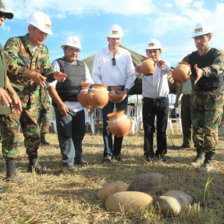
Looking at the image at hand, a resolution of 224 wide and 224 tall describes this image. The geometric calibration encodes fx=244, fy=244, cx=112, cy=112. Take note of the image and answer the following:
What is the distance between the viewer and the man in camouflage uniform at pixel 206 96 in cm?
370

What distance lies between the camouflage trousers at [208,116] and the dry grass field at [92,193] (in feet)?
1.56

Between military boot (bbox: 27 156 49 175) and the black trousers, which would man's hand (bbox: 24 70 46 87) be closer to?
military boot (bbox: 27 156 49 175)

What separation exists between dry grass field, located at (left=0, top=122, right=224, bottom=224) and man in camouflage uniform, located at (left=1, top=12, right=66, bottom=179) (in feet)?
1.62

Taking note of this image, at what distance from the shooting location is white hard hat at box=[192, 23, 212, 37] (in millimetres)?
3619

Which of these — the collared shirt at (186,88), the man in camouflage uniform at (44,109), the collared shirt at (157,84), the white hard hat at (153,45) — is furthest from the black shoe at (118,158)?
the collared shirt at (186,88)

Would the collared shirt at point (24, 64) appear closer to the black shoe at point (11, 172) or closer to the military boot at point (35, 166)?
the black shoe at point (11, 172)

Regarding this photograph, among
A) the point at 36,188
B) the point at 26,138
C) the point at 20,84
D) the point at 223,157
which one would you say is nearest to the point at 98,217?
the point at 36,188

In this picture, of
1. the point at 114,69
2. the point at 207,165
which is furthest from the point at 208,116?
the point at 114,69

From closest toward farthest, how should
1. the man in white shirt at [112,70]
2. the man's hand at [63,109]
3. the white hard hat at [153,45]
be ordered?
the man's hand at [63,109] → the white hard hat at [153,45] → the man in white shirt at [112,70]

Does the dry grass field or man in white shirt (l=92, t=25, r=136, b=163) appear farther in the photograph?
man in white shirt (l=92, t=25, r=136, b=163)

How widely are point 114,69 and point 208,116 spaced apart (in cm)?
173

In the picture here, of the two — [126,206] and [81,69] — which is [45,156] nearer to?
[81,69]

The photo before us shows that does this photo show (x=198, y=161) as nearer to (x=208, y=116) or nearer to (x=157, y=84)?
(x=208, y=116)

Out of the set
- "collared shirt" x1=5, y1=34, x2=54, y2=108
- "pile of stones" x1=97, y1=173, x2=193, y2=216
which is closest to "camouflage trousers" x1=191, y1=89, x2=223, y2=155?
"pile of stones" x1=97, y1=173, x2=193, y2=216
